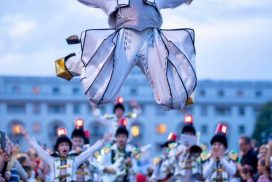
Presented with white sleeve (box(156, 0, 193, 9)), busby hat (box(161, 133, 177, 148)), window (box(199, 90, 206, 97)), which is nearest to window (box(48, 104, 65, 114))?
window (box(199, 90, 206, 97))

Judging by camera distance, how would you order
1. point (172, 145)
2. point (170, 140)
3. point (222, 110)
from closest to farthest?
1. point (172, 145)
2. point (170, 140)
3. point (222, 110)

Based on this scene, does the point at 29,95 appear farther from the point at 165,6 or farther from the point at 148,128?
the point at 165,6

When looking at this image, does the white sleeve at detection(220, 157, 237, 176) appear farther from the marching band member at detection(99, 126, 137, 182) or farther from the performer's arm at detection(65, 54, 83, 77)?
the performer's arm at detection(65, 54, 83, 77)

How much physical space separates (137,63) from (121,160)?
26.8 feet

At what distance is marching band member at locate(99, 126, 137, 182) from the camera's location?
61.5 feet

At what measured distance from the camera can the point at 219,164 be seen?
53.3 ft

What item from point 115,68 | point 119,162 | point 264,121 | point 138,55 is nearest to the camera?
point 115,68

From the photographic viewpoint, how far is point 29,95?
4195 inches

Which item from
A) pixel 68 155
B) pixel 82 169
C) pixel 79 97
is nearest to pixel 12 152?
pixel 68 155

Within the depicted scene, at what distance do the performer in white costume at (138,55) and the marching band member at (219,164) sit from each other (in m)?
5.35

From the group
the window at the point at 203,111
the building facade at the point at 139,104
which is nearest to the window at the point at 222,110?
the building facade at the point at 139,104

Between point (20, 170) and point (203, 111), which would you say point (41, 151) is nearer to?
point (20, 170)

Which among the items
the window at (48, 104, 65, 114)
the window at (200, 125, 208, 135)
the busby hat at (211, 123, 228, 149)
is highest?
the busby hat at (211, 123, 228, 149)

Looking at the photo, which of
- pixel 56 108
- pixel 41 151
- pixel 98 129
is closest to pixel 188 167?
pixel 41 151
